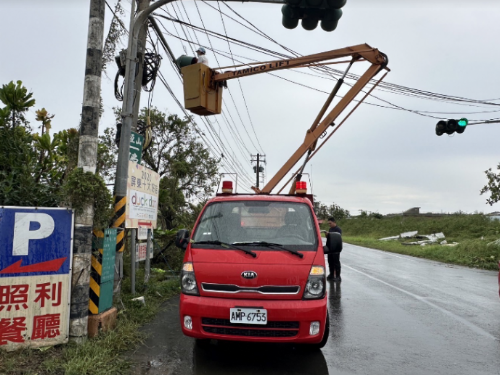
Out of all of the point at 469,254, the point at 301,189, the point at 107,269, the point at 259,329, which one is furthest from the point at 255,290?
the point at 469,254

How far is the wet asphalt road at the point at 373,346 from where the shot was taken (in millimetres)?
4223

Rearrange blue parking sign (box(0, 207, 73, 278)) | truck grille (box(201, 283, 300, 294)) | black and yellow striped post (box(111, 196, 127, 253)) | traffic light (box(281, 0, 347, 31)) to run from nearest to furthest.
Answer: truck grille (box(201, 283, 300, 294)) < blue parking sign (box(0, 207, 73, 278)) < traffic light (box(281, 0, 347, 31)) < black and yellow striped post (box(111, 196, 127, 253))

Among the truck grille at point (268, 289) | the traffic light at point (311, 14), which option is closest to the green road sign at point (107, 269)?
the truck grille at point (268, 289)

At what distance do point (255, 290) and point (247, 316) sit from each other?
10.9 inches

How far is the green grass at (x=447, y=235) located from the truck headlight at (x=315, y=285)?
14.1 meters

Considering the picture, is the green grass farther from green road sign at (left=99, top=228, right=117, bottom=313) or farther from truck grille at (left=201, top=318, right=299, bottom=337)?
green road sign at (left=99, top=228, right=117, bottom=313)

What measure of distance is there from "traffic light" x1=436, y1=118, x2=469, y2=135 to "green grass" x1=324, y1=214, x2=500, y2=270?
591 cm

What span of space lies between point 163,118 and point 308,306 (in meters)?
21.6

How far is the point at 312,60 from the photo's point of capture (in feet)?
27.8

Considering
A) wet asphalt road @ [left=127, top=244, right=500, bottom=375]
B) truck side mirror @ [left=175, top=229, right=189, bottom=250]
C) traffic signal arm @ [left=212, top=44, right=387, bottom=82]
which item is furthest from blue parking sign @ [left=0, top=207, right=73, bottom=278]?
traffic signal arm @ [left=212, top=44, right=387, bottom=82]

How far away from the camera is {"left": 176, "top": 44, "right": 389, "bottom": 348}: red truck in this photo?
4039mm

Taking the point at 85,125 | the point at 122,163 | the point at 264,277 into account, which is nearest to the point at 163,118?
the point at 122,163

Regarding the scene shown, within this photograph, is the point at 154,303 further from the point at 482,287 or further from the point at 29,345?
the point at 482,287

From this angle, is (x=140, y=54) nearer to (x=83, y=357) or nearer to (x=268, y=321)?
(x=83, y=357)
